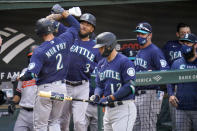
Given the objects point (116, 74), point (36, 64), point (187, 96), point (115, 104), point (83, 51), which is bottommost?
point (115, 104)

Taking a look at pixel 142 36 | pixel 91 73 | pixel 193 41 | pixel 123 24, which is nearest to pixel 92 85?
pixel 91 73

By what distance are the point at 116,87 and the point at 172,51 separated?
2.69 meters

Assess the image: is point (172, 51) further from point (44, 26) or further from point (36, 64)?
point (36, 64)

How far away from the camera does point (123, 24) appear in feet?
32.1

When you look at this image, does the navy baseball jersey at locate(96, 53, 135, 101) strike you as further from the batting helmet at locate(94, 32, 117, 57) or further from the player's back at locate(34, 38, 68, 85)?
the player's back at locate(34, 38, 68, 85)

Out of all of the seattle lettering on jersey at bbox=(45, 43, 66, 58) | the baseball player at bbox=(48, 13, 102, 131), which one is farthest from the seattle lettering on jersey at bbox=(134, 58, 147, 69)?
the seattle lettering on jersey at bbox=(45, 43, 66, 58)

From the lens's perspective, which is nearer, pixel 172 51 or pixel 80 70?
pixel 80 70

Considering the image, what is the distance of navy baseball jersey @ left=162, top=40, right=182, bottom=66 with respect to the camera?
8779mm

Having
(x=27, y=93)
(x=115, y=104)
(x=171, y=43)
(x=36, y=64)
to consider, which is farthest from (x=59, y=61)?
(x=171, y=43)

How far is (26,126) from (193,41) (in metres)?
2.73

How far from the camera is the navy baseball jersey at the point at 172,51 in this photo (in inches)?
346

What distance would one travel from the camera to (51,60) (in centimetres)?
687

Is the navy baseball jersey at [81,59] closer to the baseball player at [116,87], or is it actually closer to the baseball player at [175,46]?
the baseball player at [116,87]

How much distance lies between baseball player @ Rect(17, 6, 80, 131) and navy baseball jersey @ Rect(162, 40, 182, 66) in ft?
7.60
